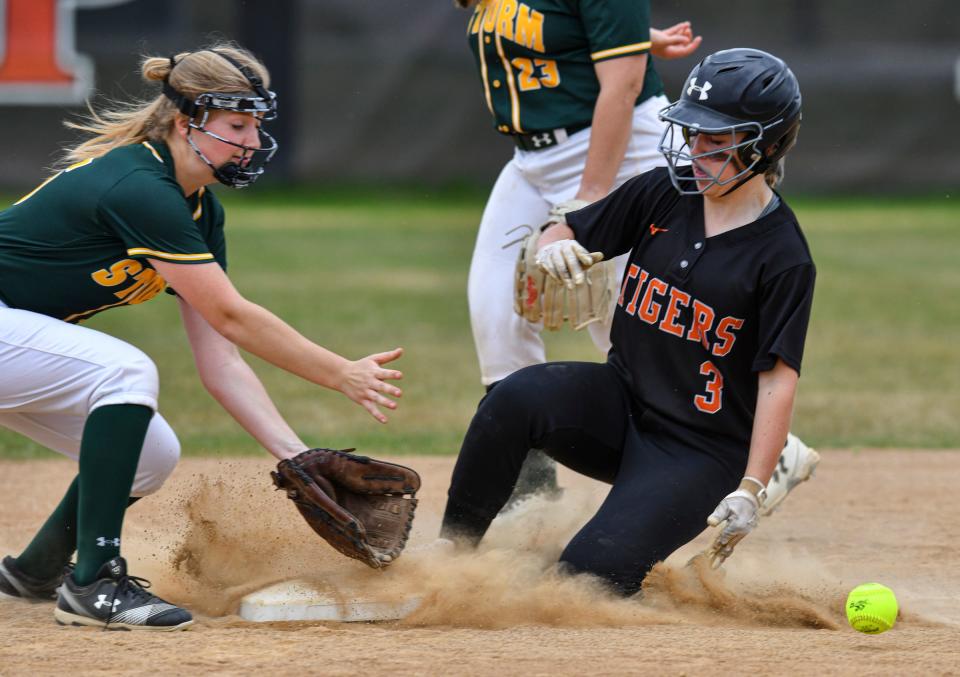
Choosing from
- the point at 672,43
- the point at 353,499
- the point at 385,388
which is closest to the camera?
the point at 385,388

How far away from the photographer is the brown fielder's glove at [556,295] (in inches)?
159

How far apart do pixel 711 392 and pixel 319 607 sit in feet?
3.81

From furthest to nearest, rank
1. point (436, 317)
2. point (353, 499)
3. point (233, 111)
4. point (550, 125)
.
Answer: point (436, 317) → point (550, 125) → point (353, 499) → point (233, 111)

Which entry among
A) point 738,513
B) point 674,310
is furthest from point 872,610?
point 674,310

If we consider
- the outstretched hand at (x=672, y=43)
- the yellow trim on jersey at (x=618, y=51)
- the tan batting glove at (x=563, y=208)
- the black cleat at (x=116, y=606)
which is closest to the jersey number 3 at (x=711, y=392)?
the tan batting glove at (x=563, y=208)

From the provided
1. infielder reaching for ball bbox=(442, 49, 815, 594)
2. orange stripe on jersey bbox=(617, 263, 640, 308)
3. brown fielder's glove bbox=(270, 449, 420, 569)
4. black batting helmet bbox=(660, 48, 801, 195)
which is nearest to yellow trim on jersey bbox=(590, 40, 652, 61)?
infielder reaching for ball bbox=(442, 49, 815, 594)

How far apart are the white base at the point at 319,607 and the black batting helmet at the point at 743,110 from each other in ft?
4.30

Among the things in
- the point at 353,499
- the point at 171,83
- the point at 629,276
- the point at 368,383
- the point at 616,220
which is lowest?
the point at 353,499

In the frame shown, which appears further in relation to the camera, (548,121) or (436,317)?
(436,317)

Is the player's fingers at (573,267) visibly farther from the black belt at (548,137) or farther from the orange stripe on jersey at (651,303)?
the black belt at (548,137)

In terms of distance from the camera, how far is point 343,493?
358cm

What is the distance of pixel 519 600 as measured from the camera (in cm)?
333

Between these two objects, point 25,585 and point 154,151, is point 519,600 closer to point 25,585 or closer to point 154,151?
point 25,585

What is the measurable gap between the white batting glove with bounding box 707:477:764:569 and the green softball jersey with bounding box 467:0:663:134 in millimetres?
1561
